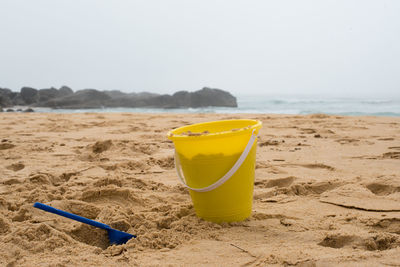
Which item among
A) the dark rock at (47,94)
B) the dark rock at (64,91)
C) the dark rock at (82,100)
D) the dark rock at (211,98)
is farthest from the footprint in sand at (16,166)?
the dark rock at (64,91)

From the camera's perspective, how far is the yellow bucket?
1445mm

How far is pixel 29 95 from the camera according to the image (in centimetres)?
1902

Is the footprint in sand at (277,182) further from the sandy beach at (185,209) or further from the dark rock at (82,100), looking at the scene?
the dark rock at (82,100)

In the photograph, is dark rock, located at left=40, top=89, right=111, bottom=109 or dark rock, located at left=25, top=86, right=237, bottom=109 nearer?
dark rock, located at left=40, top=89, right=111, bottom=109

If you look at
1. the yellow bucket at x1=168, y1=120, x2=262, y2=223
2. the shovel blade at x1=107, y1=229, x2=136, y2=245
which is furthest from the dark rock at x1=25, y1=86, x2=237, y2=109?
the shovel blade at x1=107, y1=229, x2=136, y2=245

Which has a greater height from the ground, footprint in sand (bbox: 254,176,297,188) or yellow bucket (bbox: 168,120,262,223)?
yellow bucket (bbox: 168,120,262,223)

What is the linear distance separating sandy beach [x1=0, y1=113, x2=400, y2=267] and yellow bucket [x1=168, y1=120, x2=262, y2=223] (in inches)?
2.8

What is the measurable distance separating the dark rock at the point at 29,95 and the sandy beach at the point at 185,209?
17250mm

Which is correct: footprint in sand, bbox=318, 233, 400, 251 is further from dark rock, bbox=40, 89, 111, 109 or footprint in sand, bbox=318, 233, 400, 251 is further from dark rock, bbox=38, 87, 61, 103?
dark rock, bbox=38, 87, 61, 103

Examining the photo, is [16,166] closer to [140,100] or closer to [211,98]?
[211,98]

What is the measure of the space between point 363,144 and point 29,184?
2932 millimetres

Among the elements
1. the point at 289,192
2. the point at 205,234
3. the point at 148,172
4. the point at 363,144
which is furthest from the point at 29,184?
the point at 363,144

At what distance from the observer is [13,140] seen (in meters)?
3.52

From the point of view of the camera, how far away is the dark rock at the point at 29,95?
18438mm
